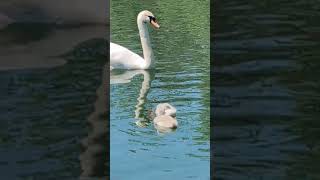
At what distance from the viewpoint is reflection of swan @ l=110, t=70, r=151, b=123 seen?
360cm

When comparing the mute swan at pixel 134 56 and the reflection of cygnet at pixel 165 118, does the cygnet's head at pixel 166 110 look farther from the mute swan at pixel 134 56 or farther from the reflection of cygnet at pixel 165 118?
the mute swan at pixel 134 56

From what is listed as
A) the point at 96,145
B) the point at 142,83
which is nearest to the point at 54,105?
the point at 96,145

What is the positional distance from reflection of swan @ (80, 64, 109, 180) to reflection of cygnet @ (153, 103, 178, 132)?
2178 mm

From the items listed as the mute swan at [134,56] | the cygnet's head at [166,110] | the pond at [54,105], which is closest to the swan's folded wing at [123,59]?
the mute swan at [134,56]

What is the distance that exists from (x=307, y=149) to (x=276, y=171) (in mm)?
48

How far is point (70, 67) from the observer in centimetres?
84

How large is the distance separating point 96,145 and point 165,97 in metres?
2.87

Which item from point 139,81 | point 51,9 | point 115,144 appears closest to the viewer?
point 51,9

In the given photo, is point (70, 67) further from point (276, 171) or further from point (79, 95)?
point (276, 171)

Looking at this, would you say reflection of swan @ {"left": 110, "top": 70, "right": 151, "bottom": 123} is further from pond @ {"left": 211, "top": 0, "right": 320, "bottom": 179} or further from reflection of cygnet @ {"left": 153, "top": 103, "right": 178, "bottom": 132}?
pond @ {"left": 211, "top": 0, "right": 320, "bottom": 179}

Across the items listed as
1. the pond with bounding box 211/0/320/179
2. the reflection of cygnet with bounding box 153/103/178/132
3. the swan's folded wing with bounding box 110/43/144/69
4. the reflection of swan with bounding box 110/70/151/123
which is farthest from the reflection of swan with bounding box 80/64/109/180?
the swan's folded wing with bounding box 110/43/144/69

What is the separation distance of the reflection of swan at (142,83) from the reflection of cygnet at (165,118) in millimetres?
175

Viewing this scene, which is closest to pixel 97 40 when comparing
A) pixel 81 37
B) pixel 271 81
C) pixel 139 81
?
pixel 81 37

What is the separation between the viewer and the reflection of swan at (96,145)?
837 mm
